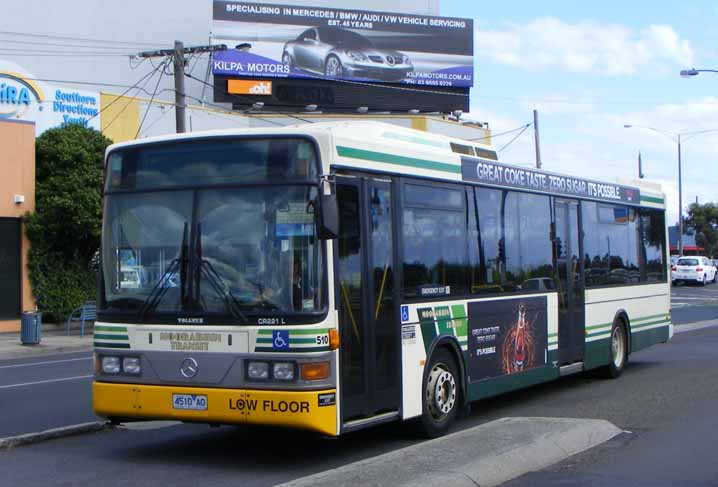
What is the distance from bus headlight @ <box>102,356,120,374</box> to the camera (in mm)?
9453

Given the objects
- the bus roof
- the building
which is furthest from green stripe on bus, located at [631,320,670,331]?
the building

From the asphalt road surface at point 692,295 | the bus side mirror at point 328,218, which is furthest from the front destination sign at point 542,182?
the asphalt road surface at point 692,295

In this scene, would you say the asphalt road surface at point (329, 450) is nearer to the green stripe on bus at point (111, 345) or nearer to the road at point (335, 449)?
the road at point (335, 449)

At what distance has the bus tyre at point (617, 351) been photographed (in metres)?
16.1

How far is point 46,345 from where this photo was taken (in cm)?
2550

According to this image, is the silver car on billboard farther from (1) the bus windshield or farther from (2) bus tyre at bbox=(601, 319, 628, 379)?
(1) the bus windshield

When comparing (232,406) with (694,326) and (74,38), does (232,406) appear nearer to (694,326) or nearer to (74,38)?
(694,326)

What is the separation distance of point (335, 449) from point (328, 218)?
2.87 metres

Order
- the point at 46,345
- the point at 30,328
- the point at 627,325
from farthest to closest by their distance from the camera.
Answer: the point at 46,345 < the point at 30,328 < the point at 627,325

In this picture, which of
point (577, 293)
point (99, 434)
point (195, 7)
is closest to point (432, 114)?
point (195, 7)

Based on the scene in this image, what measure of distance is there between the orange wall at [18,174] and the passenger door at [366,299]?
21894mm

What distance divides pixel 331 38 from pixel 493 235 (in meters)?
42.0

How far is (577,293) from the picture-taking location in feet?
48.1

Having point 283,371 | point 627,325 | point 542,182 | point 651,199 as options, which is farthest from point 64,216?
point 283,371
